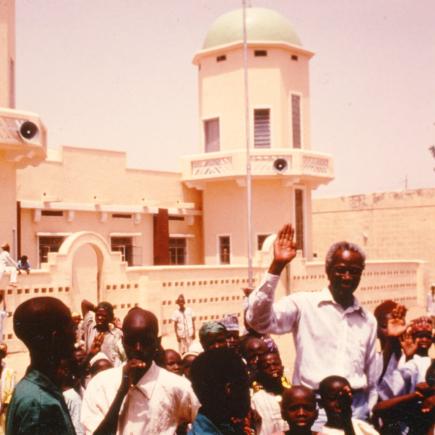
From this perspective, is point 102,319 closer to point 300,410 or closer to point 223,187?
point 300,410

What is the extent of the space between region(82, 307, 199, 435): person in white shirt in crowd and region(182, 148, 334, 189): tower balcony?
2079cm

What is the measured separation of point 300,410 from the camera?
11.8 ft

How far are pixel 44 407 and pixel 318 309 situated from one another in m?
1.78

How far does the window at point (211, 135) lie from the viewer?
26422mm

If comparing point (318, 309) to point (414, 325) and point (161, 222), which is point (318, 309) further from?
point (161, 222)

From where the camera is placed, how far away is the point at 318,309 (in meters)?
3.86

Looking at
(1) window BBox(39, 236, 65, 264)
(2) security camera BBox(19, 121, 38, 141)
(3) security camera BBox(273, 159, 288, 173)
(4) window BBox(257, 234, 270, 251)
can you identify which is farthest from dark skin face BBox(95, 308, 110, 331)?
(4) window BBox(257, 234, 270, 251)

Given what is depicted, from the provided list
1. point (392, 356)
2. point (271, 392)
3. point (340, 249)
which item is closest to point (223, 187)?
point (392, 356)

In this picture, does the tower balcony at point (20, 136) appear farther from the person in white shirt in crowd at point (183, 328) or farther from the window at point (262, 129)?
the window at point (262, 129)

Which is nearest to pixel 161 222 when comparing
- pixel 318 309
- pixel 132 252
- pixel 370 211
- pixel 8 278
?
pixel 132 252

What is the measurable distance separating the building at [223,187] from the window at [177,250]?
0.13ft

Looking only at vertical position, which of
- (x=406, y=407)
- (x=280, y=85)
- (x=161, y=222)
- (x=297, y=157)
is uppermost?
(x=280, y=85)

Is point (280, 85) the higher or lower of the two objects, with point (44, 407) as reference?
higher

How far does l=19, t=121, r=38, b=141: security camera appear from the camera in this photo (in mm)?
16969
